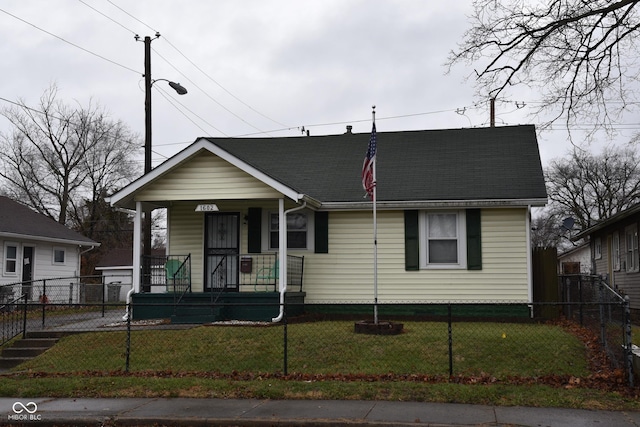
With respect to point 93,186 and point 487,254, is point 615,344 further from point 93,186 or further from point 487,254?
point 93,186

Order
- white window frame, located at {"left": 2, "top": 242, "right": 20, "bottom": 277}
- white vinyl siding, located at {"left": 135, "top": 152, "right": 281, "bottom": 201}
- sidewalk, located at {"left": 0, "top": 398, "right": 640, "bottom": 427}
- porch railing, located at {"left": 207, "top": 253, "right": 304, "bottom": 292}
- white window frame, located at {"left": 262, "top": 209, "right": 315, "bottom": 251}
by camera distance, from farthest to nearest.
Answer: white window frame, located at {"left": 2, "top": 242, "right": 20, "bottom": 277} → white window frame, located at {"left": 262, "top": 209, "right": 315, "bottom": 251} → porch railing, located at {"left": 207, "top": 253, "right": 304, "bottom": 292} → white vinyl siding, located at {"left": 135, "top": 152, "right": 281, "bottom": 201} → sidewalk, located at {"left": 0, "top": 398, "right": 640, "bottom": 427}

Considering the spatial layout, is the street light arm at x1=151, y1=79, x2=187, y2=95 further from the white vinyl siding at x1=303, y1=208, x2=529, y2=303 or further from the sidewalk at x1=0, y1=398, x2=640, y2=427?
the sidewalk at x1=0, y1=398, x2=640, y2=427

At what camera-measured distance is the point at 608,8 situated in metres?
14.3

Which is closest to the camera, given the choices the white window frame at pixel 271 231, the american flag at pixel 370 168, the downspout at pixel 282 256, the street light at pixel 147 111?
the american flag at pixel 370 168

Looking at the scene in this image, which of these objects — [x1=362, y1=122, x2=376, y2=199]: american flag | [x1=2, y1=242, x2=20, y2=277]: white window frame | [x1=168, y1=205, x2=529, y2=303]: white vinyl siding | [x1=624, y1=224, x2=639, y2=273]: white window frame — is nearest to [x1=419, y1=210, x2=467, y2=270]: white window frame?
[x1=168, y1=205, x2=529, y2=303]: white vinyl siding

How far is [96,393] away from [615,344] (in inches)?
311

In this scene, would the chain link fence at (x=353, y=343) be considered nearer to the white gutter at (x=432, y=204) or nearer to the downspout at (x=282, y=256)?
the downspout at (x=282, y=256)

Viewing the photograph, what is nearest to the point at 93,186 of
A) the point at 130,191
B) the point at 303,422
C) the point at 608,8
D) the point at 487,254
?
the point at 130,191

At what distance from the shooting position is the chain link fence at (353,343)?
10594mm

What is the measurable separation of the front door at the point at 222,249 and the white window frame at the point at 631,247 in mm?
11587

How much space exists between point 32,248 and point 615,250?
22181 millimetres

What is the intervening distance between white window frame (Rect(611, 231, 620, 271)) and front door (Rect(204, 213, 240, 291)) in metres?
13.1

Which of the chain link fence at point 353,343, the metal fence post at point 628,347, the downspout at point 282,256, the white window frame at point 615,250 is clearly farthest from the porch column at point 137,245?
the white window frame at point 615,250

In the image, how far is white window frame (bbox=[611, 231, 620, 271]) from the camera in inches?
905
